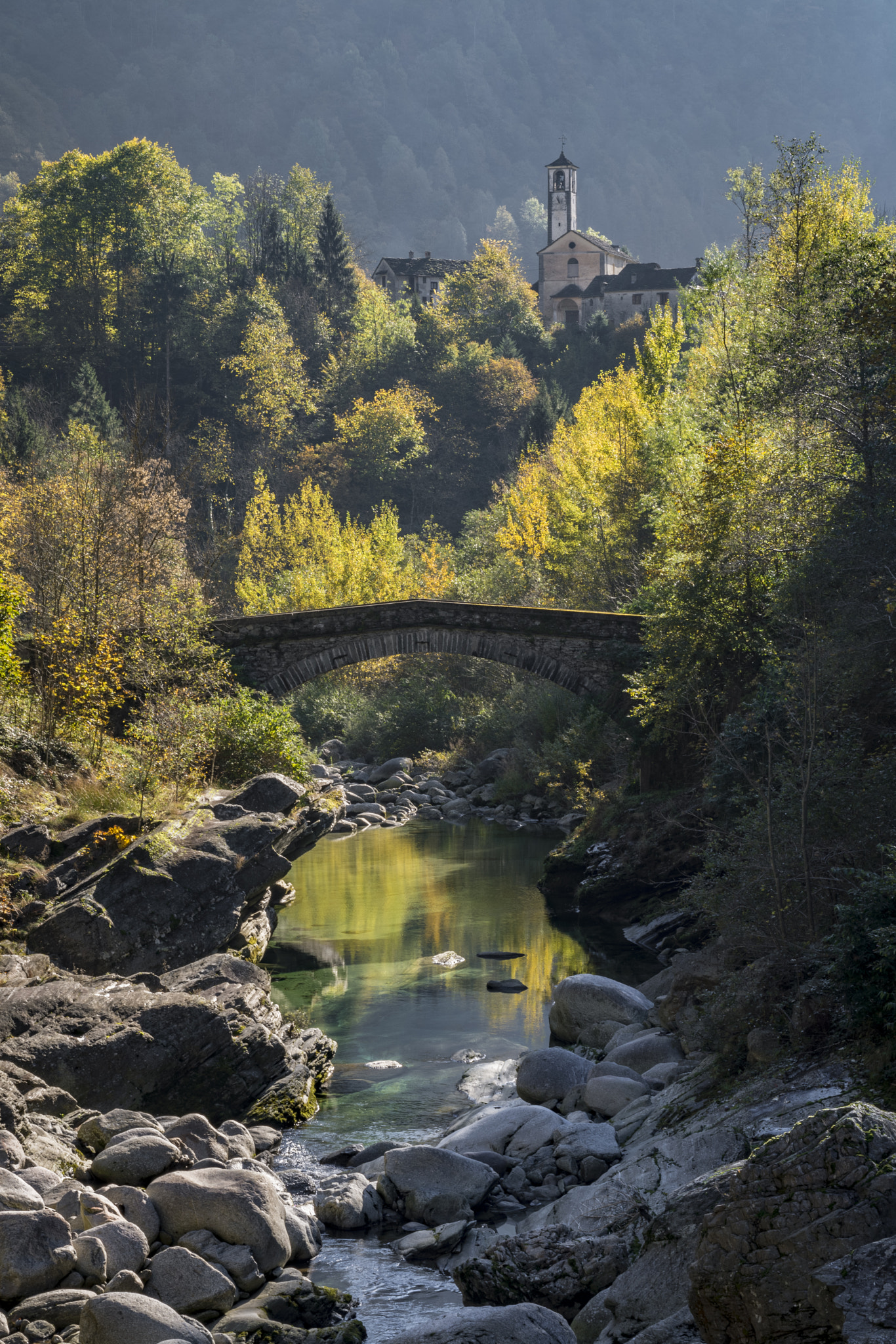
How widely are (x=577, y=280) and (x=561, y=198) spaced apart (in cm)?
1465

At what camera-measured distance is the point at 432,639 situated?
2655 centimetres

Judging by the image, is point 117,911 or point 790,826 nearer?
point 790,826

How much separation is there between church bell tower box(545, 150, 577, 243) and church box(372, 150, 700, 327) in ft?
0.41

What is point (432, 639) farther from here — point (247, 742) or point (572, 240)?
point (572, 240)

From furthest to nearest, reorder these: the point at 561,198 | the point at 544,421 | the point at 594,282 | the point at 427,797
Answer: the point at 561,198, the point at 594,282, the point at 544,421, the point at 427,797

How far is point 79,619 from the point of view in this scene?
19.4 meters

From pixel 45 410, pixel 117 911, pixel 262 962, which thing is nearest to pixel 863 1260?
pixel 117 911

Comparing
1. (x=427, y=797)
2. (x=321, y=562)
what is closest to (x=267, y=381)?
(x=321, y=562)

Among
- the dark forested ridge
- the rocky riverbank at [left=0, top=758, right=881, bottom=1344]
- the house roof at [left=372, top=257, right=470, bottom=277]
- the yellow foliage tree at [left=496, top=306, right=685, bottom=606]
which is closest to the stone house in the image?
the house roof at [left=372, top=257, right=470, bottom=277]

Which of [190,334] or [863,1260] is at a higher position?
[190,334]

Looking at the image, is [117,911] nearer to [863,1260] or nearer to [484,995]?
[484,995]

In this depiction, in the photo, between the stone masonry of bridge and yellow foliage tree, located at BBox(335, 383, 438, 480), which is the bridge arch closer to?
the stone masonry of bridge

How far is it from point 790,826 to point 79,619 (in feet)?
41.2

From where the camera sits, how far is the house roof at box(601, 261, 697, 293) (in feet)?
254
